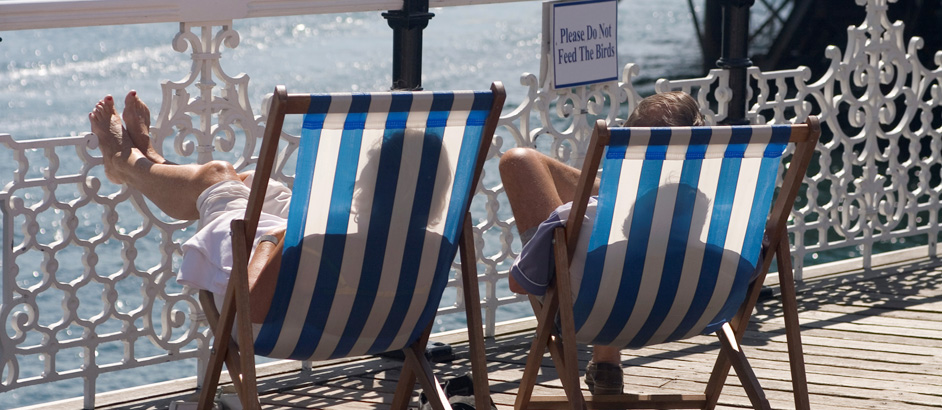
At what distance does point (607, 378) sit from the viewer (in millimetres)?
3330

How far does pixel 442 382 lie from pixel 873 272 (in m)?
2.39

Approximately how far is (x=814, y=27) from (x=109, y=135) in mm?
14680

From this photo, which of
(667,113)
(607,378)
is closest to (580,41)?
(667,113)

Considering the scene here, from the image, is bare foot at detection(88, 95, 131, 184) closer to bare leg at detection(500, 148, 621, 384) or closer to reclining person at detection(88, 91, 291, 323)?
reclining person at detection(88, 91, 291, 323)

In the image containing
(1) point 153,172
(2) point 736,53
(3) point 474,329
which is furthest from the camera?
(2) point 736,53

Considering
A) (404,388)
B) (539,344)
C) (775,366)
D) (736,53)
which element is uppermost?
(736,53)

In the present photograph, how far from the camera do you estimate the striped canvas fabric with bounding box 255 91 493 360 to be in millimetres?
2443

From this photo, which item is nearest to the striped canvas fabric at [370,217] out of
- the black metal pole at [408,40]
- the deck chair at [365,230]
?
the deck chair at [365,230]

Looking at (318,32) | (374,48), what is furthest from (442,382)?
(318,32)

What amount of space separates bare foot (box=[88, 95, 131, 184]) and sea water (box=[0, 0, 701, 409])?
841cm

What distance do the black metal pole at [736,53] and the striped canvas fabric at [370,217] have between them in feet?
7.09

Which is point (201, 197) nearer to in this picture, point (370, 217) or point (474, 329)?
point (370, 217)

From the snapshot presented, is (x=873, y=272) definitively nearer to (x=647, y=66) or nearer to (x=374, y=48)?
(x=647, y=66)

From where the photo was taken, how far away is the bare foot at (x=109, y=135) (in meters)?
3.27
